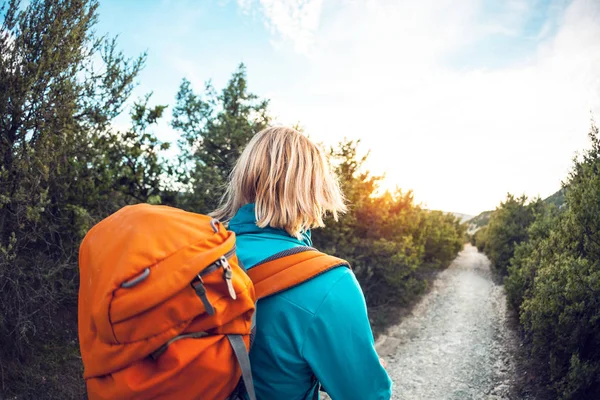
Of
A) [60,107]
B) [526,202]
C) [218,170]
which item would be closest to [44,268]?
[60,107]

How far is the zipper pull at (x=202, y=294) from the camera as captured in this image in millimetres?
1034

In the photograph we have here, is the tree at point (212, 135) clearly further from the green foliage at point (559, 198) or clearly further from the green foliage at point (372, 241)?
the green foliage at point (559, 198)

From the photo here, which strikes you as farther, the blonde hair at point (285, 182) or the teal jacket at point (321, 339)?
the blonde hair at point (285, 182)

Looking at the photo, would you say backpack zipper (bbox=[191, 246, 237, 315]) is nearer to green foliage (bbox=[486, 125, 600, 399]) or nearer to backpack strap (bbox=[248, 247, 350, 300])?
backpack strap (bbox=[248, 247, 350, 300])

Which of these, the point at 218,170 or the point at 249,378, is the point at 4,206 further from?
the point at 249,378

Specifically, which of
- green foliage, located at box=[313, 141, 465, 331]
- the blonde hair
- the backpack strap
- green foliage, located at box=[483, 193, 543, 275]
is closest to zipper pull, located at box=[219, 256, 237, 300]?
the backpack strap

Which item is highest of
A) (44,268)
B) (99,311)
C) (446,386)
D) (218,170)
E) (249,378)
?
(218,170)

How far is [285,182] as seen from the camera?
1396mm

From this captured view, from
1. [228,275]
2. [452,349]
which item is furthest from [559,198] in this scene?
[228,275]

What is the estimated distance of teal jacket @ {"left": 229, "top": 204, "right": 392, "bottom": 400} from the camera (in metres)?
1.17

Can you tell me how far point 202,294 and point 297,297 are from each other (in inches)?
12.6

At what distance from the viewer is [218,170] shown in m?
7.21

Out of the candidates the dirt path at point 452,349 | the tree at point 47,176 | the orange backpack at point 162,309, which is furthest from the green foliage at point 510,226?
the orange backpack at point 162,309

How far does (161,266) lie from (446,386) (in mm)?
6775
